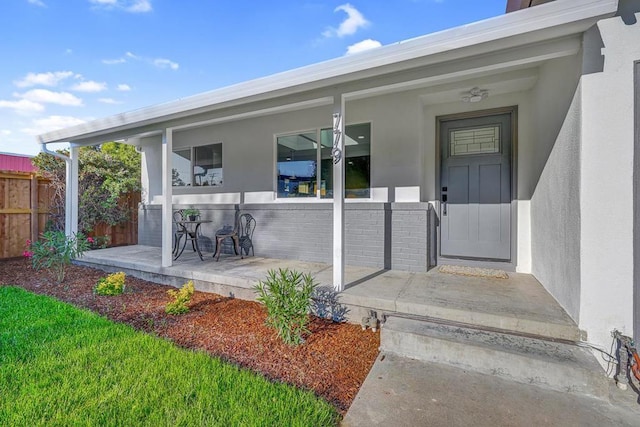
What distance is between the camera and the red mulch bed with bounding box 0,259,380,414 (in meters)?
2.30

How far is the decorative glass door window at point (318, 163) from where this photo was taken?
199 inches

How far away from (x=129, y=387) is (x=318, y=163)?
416 cm

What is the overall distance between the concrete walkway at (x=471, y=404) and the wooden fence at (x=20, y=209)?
8.44 metres

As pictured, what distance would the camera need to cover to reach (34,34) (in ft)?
20.7

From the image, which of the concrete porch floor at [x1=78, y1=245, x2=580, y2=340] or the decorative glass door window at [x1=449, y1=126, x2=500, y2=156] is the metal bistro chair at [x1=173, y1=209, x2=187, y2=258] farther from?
the decorative glass door window at [x1=449, y1=126, x2=500, y2=156]

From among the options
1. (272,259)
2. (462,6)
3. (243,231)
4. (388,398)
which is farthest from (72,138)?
(462,6)

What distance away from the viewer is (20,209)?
6.79 metres

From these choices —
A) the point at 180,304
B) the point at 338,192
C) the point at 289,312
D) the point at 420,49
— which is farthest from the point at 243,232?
the point at 420,49

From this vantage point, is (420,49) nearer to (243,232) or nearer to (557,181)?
(557,181)

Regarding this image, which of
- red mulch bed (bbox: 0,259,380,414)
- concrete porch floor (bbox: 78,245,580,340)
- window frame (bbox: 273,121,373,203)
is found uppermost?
window frame (bbox: 273,121,373,203)

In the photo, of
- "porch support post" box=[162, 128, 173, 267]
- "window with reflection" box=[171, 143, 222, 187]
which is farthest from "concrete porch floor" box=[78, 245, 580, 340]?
"window with reflection" box=[171, 143, 222, 187]

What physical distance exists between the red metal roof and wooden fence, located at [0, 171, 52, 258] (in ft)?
24.2

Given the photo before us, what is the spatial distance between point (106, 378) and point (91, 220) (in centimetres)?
687

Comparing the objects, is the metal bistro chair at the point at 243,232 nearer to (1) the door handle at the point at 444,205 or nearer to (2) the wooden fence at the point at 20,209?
(1) the door handle at the point at 444,205
